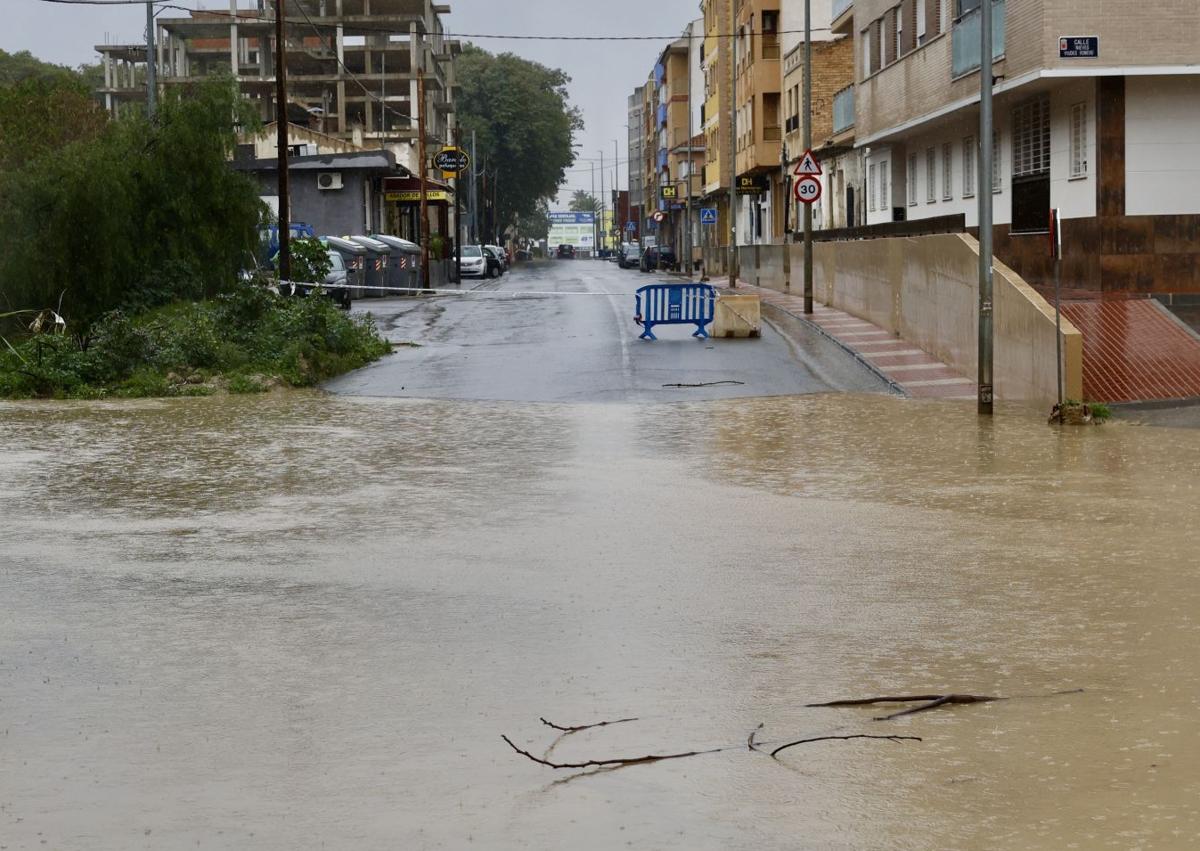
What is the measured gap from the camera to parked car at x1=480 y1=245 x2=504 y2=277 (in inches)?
3381

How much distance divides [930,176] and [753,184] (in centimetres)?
3335

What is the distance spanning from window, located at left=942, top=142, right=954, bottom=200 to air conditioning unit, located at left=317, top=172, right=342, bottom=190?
113 feet

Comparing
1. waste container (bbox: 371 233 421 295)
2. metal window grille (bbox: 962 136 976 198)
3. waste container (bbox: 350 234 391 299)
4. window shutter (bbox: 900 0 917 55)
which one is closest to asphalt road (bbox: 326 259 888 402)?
metal window grille (bbox: 962 136 976 198)

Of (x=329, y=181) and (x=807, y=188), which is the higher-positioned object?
(x=329, y=181)

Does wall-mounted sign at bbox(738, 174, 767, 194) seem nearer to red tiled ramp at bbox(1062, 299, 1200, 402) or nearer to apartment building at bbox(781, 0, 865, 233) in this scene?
apartment building at bbox(781, 0, 865, 233)

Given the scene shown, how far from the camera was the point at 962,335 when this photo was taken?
24.5m

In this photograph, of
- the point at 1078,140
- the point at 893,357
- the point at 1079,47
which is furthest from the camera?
the point at 1078,140

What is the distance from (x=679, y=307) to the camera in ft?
105

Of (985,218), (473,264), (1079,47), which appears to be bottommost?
(985,218)

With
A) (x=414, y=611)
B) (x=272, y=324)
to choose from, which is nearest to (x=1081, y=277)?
(x=272, y=324)

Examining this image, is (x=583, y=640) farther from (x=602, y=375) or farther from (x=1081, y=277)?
(x=1081, y=277)

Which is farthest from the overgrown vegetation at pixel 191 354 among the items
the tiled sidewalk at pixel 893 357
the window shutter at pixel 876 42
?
the window shutter at pixel 876 42

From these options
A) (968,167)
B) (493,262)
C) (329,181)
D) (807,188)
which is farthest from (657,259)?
(968,167)

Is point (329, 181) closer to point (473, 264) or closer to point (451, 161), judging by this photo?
point (451, 161)
